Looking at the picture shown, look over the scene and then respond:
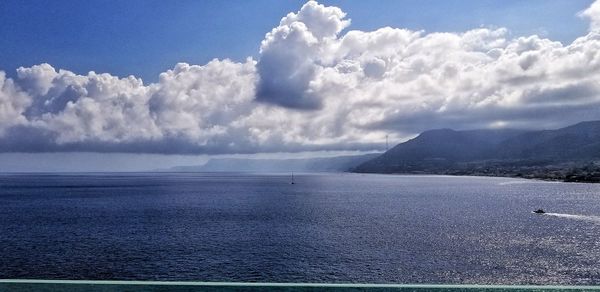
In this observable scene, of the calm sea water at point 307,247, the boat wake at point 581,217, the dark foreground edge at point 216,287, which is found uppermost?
the dark foreground edge at point 216,287

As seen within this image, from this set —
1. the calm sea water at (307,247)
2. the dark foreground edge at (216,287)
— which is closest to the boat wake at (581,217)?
the calm sea water at (307,247)

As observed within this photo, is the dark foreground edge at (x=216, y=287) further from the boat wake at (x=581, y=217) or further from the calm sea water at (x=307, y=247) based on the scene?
the boat wake at (x=581, y=217)

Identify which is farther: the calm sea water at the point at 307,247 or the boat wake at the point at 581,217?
the boat wake at the point at 581,217

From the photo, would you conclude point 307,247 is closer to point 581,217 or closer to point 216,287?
point 216,287

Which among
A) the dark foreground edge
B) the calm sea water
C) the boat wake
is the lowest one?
the boat wake

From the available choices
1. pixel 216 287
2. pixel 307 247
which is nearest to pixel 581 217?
pixel 307 247

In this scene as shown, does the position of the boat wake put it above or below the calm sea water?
below

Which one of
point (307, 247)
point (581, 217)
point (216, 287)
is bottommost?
point (581, 217)

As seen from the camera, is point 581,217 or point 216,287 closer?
point 216,287

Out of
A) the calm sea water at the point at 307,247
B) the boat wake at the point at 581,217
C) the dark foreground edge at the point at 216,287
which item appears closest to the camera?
the dark foreground edge at the point at 216,287

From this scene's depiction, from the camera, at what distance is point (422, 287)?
5.52 meters

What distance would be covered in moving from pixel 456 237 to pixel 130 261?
38.8m

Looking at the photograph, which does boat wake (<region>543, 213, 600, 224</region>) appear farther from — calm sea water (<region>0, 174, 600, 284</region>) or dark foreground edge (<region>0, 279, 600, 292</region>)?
dark foreground edge (<region>0, 279, 600, 292</region>)

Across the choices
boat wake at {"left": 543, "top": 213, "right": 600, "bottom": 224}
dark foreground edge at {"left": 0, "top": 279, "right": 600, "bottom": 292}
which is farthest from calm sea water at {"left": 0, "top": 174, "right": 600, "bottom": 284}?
dark foreground edge at {"left": 0, "top": 279, "right": 600, "bottom": 292}
